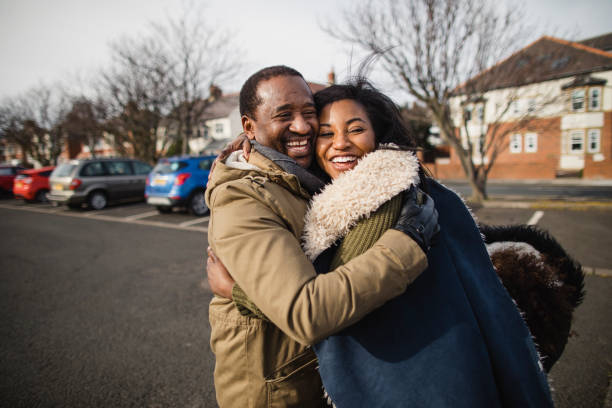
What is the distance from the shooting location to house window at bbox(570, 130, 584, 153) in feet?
86.1

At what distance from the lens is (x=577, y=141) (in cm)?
2653

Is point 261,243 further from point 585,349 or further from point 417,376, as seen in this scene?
point 585,349

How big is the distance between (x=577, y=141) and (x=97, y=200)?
33.1m

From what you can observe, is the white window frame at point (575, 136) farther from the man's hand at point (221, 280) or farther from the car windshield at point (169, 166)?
the man's hand at point (221, 280)

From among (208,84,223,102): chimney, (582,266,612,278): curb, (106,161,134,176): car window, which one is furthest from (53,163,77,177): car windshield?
(582,266,612,278): curb

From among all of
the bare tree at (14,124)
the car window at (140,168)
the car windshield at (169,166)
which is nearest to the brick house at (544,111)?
the car windshield at (169,166)

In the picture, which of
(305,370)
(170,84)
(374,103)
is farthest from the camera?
(170,84)

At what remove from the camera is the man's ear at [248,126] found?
1.75 m

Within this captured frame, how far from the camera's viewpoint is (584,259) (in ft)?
16.9

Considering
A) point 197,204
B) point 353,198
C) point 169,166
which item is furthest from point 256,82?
point 169,166

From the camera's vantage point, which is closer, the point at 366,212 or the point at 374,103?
the point at 366,212

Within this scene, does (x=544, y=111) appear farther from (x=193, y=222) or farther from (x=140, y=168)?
(x=140, y=168)

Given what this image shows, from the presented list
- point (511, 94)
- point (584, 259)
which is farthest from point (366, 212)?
point (511, 94)

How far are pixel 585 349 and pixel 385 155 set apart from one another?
123 inches
